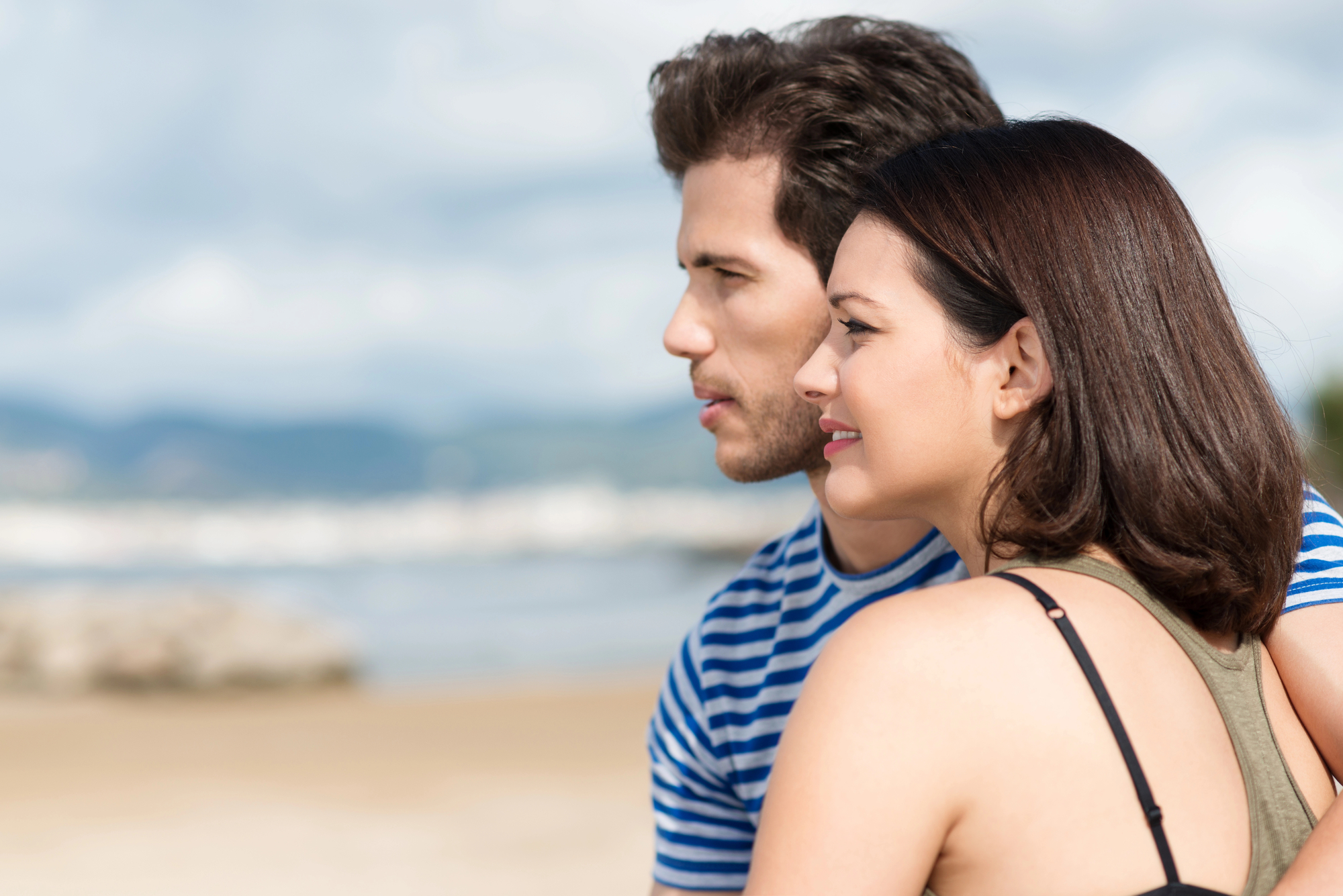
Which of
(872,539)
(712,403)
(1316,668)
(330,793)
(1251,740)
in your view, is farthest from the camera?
(330,793)

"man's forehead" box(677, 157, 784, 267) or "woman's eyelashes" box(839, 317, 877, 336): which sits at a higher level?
"man's forehead" box(677, 157, 784, 267)

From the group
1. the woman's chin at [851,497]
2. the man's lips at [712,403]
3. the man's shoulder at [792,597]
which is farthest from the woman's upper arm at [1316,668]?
the man's lips at [712,403]

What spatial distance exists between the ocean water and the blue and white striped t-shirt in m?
5.86

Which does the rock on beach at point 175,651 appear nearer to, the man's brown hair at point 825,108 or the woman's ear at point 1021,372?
the man's brown hair at point 825,108

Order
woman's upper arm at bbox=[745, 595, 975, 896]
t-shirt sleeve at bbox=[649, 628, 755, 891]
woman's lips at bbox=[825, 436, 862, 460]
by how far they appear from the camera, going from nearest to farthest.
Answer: woman's upper arm at bbox=[745, 595, 975, 896], woman's lips at bbox=[825, 436, 862, 460], t-shirt sleeve at bbox=[649, 628, 755, 891]

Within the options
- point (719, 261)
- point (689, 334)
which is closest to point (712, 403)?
point (689, 334)

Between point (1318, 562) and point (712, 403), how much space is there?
144cm

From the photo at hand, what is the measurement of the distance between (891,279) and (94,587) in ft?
55.7

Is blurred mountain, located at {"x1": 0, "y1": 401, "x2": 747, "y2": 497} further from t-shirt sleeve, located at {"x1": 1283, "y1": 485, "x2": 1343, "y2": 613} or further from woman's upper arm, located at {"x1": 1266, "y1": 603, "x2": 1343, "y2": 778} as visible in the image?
woman's upper arm, located at {"x1": 1266, "y1": 603, "x2": 1343, "y2": 778}

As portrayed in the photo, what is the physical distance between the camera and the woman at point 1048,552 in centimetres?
129

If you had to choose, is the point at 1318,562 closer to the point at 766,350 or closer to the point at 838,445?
the point at 838,445

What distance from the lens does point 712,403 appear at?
2.84m

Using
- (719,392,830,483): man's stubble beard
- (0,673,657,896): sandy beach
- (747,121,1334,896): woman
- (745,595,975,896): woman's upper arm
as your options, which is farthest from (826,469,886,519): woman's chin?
(0,673,657,896): sandy beach

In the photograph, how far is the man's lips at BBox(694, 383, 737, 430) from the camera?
278 cm
